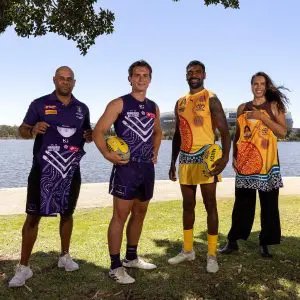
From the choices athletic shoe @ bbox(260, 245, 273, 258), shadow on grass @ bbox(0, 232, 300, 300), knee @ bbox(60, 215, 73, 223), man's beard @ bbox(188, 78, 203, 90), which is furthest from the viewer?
athletic shoe @ bbox(260, 245, 273, 258)

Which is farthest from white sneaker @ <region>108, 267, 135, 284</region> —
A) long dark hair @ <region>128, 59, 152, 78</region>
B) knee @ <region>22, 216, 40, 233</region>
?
long dark hair @ <region>128, 59, 152, 78</region>

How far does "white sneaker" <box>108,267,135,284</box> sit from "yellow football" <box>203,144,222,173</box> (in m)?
1.76

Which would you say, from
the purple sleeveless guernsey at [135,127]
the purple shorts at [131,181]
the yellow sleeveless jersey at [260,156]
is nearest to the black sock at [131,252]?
the purple shorts at [131,181]

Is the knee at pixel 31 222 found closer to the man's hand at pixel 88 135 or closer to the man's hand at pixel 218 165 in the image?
the man's hand at pixel 88 135

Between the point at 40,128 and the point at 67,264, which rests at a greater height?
the point at 40,128

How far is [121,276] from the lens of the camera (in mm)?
5301

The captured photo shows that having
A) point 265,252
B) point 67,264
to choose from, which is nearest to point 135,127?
point 67,264

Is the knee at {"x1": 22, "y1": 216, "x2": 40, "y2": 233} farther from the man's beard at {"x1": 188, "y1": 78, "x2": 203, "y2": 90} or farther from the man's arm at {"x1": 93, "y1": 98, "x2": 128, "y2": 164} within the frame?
the man's beard at {"x1": 188, "y1": 78, "x2": 203, "y2": 90}

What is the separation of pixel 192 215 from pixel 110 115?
6.67ft

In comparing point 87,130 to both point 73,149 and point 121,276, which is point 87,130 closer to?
point 73,149

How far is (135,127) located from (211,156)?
114 centimetres

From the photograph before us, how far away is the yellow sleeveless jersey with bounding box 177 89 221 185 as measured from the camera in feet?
19.0

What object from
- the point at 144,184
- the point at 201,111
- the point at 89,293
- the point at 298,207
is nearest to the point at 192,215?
the point at 144,184

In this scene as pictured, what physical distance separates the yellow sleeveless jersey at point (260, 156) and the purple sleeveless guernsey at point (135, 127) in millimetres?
1804
